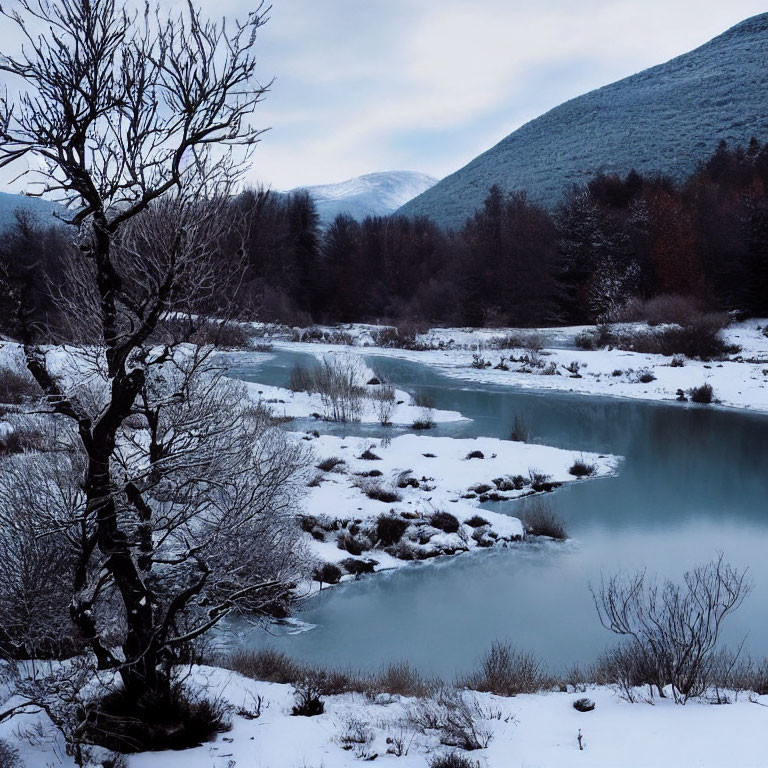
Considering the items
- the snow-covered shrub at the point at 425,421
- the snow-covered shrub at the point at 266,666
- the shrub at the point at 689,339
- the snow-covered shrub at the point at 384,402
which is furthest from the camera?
the shrub at the point at 689,339

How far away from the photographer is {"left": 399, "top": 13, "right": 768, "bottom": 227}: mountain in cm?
6262

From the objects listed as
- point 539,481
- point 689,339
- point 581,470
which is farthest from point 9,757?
point 689,339

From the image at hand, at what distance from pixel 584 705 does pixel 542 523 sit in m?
5.93

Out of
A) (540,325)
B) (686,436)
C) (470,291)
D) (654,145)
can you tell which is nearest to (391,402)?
(686,436)

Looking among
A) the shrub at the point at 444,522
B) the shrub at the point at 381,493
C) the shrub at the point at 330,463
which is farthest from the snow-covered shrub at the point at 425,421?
the shrub at the point at 444,522

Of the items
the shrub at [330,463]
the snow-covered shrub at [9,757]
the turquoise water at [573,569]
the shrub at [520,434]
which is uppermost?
the snow-covered shrub at [9,757]

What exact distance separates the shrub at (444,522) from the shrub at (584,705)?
5496mm

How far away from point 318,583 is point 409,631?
5.95 ft

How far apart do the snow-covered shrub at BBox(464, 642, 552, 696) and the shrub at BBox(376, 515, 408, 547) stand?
12.0 ft

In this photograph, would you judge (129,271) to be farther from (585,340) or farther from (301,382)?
(585,340)

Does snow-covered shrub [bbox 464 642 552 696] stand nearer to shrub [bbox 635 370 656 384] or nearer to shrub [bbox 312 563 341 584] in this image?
shrub [bbox 312 563 341 584]

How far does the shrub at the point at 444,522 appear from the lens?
11070 millimetres

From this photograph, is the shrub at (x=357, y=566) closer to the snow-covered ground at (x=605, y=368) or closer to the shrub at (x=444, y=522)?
the shrub at (x=444, y=522)

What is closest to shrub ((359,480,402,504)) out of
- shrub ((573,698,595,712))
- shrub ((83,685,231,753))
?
shrub ((573,698,595,712))
